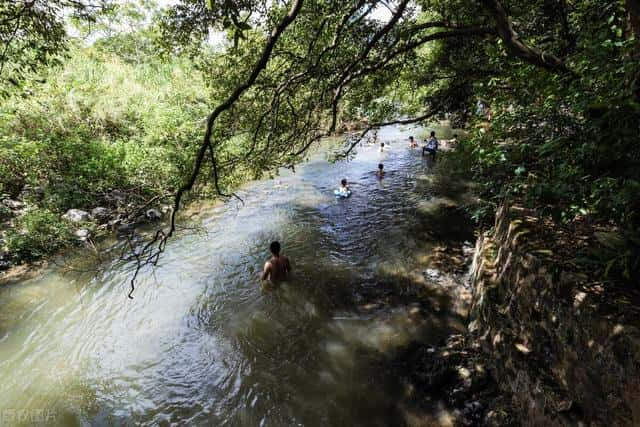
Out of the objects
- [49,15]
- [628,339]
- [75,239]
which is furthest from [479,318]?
[75,239]

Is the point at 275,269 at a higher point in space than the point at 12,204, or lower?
lower

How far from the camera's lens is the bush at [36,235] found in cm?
835

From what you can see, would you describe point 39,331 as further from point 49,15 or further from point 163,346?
point 49,15

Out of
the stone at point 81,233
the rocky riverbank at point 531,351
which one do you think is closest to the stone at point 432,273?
the rocky riverbank at point 531,351

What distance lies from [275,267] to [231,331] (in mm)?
1767

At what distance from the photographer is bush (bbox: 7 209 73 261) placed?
8352 millimetres

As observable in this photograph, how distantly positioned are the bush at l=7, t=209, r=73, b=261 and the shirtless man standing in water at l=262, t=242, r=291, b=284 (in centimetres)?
626

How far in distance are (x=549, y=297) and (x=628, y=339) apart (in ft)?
3.24

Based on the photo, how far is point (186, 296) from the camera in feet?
24.3

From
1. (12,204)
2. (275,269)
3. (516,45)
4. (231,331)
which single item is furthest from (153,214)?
(516,45)

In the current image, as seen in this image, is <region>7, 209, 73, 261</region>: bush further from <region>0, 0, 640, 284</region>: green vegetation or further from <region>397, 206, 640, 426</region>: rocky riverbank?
<region>397, 206, 640, 426</region>: rocky riverbank

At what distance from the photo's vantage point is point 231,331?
624 cm

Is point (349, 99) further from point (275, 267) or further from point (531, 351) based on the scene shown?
point (531, 351)

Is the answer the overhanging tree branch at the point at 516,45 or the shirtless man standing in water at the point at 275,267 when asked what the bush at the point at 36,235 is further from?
the overhanging tree branch at the point at 516,45
